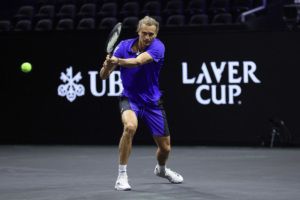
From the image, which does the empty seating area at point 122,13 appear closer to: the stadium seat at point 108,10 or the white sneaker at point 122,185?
the stadium seat at point 108,10

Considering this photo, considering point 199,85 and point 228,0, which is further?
point 228,0

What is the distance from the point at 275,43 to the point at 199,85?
4.79 feet

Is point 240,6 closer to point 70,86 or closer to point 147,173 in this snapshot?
point 70,86

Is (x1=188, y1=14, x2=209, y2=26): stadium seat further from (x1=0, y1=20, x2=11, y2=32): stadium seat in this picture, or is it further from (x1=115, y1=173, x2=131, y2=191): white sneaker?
(x1=115, y1=173, x2=131, y2=191): white sneaker

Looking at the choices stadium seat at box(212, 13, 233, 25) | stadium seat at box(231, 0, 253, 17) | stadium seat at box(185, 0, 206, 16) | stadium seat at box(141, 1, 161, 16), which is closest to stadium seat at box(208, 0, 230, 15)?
stadium seat at box(231, 0, 253, 17)

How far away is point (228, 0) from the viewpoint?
15812 mm

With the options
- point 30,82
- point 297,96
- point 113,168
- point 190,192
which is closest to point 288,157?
point 297,96

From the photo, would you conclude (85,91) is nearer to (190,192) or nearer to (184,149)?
(184,149)

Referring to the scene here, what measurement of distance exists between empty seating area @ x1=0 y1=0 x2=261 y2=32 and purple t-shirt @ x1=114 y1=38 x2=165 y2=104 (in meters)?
6.23

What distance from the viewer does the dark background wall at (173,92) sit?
1329 cm

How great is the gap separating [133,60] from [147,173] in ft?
7.49

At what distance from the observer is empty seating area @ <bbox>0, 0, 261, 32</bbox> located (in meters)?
15.4

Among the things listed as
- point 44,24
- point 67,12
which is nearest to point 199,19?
point 44,24

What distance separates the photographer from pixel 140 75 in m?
8.10
